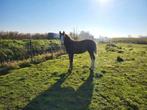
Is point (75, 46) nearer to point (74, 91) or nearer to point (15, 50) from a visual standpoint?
point (74, 91)

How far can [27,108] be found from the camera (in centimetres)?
690

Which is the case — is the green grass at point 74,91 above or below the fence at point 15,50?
below

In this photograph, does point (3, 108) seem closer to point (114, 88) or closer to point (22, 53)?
point (114, 88)

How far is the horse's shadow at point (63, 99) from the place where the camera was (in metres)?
6.98

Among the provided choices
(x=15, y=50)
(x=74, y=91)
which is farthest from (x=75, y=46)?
(x=15, y=50)

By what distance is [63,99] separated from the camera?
24.9 ft

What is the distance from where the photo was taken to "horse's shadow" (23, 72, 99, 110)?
6.98 m

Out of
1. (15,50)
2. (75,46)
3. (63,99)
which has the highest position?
(75,46)

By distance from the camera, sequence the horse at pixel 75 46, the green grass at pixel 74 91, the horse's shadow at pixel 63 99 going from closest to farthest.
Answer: the horse's shadow at pixel 63 99, the green grass at pixel 74 91, the horse at pixel 75 46

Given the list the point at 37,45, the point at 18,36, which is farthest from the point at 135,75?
the point at 18,36

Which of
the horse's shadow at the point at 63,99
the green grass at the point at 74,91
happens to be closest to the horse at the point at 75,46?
the green grass at the point at 74,91

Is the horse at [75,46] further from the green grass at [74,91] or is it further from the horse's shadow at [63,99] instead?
the horse's shadow at [63,99]

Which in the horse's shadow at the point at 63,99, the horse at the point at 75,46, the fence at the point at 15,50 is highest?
the horse at the point at 75,46

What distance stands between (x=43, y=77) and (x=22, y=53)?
29.8 feet
